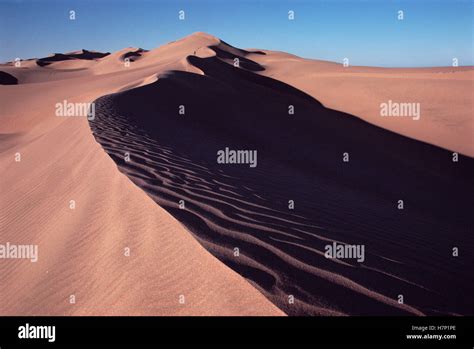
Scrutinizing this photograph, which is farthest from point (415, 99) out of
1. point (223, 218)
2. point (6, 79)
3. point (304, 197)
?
point (6, 79)

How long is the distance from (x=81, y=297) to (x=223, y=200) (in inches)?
68.6

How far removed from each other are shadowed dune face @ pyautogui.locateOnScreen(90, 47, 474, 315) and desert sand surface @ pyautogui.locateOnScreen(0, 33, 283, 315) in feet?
0.52

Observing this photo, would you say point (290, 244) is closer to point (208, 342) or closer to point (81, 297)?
point (208, 342)

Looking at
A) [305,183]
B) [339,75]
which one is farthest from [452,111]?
[305,183]

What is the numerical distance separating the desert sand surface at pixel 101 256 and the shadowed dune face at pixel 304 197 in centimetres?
16

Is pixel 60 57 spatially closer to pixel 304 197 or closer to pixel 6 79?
pixel 6 79

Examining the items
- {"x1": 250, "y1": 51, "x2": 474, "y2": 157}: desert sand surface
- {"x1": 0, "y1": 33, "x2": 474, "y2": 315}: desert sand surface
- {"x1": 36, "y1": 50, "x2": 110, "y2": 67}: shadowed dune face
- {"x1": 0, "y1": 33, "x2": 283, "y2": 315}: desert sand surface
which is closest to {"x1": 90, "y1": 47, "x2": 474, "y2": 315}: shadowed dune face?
{"x1": 0, "y1": 33, "x2": 474, "y2": 315}: desert sand surface

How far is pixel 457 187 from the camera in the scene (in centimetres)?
997

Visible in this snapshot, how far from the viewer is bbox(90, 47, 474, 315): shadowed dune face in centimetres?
303

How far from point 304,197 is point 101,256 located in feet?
9.63

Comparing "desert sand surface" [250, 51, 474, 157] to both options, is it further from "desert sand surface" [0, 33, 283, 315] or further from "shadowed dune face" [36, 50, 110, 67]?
"shadowed dune face" [36, 50, 110, 67]

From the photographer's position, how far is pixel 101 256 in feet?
12.3

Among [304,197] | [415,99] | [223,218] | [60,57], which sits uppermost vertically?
[60,57]

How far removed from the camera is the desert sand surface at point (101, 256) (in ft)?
9.40
